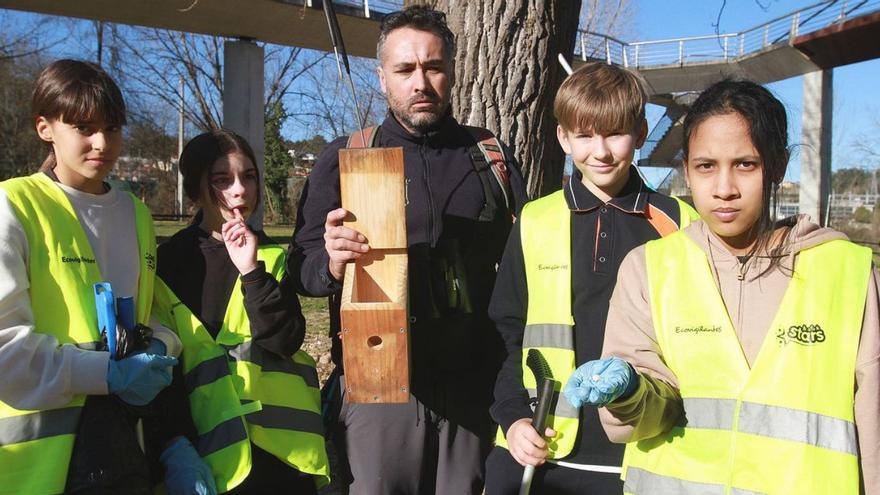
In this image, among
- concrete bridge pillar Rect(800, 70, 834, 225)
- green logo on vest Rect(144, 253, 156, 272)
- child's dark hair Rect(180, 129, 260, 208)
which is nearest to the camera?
green logo on vest Rect(144, 253, 156, 272)

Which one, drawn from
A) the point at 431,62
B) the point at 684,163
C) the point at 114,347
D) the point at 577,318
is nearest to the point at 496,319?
the point at 577,318

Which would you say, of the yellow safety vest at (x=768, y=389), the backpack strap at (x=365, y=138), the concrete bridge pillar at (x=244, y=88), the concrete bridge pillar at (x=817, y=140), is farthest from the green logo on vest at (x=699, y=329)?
the concrete bridge pillar at (x=817, y=140)

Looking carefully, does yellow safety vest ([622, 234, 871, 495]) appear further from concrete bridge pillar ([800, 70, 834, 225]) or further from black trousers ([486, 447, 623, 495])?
concrete bridge pillar ([800, 70, 834, 225])

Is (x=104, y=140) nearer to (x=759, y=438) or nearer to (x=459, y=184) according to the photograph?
(x=459, y=184)

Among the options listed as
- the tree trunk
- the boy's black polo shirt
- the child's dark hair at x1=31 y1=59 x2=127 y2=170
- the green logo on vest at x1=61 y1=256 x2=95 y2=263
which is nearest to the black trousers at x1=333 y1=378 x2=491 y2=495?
the boy's black polo shirt

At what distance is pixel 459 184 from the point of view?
2750mm

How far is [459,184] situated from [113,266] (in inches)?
52.8

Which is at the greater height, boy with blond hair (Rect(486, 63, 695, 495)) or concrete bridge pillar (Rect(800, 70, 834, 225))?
concrete bridge pillar (Rect(800, 70, 834, 225))

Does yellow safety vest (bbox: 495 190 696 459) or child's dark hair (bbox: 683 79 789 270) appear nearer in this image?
child's dark hair (bbox: 683 79 789 270)

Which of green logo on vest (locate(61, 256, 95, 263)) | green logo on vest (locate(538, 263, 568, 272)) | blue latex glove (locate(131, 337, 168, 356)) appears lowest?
blue latex glove (locate(131, 337, 168, 356))

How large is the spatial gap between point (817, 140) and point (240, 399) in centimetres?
2551

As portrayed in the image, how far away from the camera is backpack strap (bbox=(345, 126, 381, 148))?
2.73m

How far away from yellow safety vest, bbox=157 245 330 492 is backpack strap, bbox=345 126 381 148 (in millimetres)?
732

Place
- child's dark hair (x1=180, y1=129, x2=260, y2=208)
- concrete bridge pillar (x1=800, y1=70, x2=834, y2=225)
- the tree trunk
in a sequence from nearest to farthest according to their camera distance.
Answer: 1. child's dark hair (x1=180, y1=129, x2=260, y2=208)
2. the tree trunk
3. concrete bridge pillar (x1=800, y1=70, x2=834, y2=225)
